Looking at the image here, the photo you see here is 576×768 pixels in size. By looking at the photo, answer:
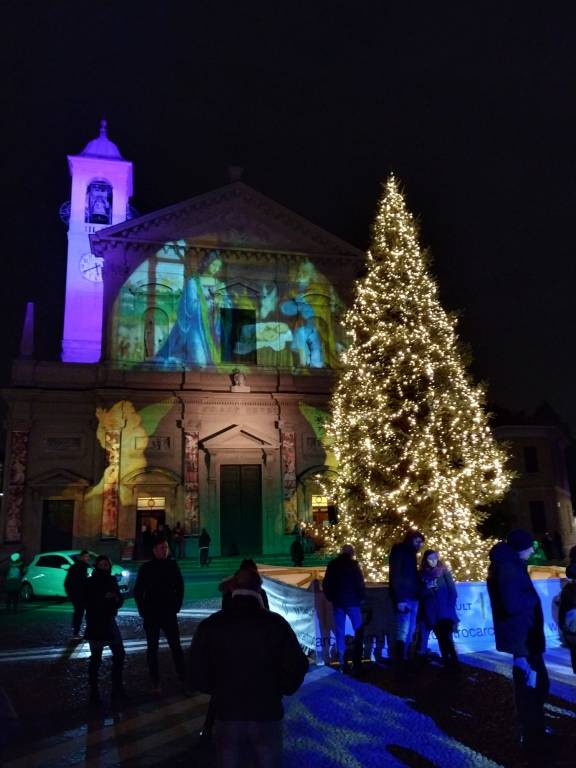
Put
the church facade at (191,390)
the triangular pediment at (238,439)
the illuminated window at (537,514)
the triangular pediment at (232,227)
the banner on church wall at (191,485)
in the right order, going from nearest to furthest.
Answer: the church facade at (191,390)
the banner on church wall at (191,485)
the triangular pediment at (238,439)
the triangular pediment at (232,227)
the illuminated window at (537,514)

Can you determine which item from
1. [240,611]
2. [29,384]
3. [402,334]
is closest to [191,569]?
[29,384]

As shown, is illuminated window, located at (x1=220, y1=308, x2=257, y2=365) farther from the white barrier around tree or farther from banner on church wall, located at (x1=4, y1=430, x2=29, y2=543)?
the white barrier around tree

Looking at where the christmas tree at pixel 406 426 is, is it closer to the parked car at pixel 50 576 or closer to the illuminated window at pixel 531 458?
the parked car at pixel 50 576

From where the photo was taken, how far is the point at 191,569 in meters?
24.1

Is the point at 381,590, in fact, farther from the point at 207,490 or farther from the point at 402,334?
the point at 207,490

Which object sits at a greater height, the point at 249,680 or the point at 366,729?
the point at 249,680

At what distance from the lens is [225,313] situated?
31812 millimetres

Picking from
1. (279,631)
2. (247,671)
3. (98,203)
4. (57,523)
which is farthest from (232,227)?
(247,671)

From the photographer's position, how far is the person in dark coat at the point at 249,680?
11.2 ft

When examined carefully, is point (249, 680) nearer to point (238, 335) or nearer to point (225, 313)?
point (238, 335)

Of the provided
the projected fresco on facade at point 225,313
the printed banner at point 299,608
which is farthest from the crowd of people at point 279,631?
the projected fresco on facade at point 225,313

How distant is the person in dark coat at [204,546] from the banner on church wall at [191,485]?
79 centimetres

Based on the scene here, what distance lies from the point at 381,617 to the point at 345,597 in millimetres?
1250

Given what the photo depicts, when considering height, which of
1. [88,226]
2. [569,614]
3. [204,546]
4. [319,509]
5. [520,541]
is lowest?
[569,614]
